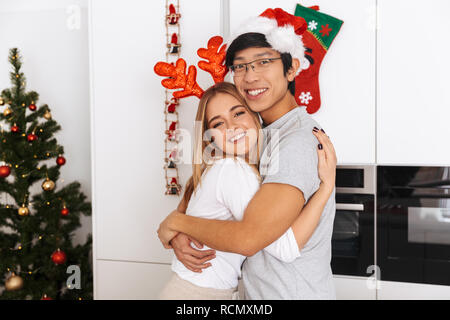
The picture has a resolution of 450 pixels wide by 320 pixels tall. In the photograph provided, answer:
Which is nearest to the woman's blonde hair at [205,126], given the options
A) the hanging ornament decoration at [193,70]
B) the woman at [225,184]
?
the woman at [225,184]

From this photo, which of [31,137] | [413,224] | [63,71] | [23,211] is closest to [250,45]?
[413,224]

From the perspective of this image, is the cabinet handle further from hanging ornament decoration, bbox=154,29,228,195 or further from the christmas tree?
the christmas tree

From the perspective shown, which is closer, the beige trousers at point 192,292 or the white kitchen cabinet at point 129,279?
the beige trousers at point 192,292

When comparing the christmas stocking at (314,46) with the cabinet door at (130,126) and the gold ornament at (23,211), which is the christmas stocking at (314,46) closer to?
the cabinet door at (130,126)

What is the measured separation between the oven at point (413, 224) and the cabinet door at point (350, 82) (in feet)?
0.49

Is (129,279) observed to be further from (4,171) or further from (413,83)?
(413,83)

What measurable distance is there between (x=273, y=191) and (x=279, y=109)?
0.99 feet

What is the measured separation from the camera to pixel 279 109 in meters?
1.08

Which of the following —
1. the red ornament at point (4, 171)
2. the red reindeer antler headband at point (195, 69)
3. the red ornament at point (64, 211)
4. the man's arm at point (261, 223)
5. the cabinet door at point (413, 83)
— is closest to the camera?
the man's arm at point (261, 223)

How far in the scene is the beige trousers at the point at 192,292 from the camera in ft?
3.33

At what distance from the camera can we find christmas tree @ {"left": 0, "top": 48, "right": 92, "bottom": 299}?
1.95 meters

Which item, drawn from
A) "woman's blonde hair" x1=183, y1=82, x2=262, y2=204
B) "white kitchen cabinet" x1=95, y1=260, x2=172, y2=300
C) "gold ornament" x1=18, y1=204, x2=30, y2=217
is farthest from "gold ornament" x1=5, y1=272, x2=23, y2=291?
"woman's blonde hair" x1=183, y1=82, x2=262, y2=204
